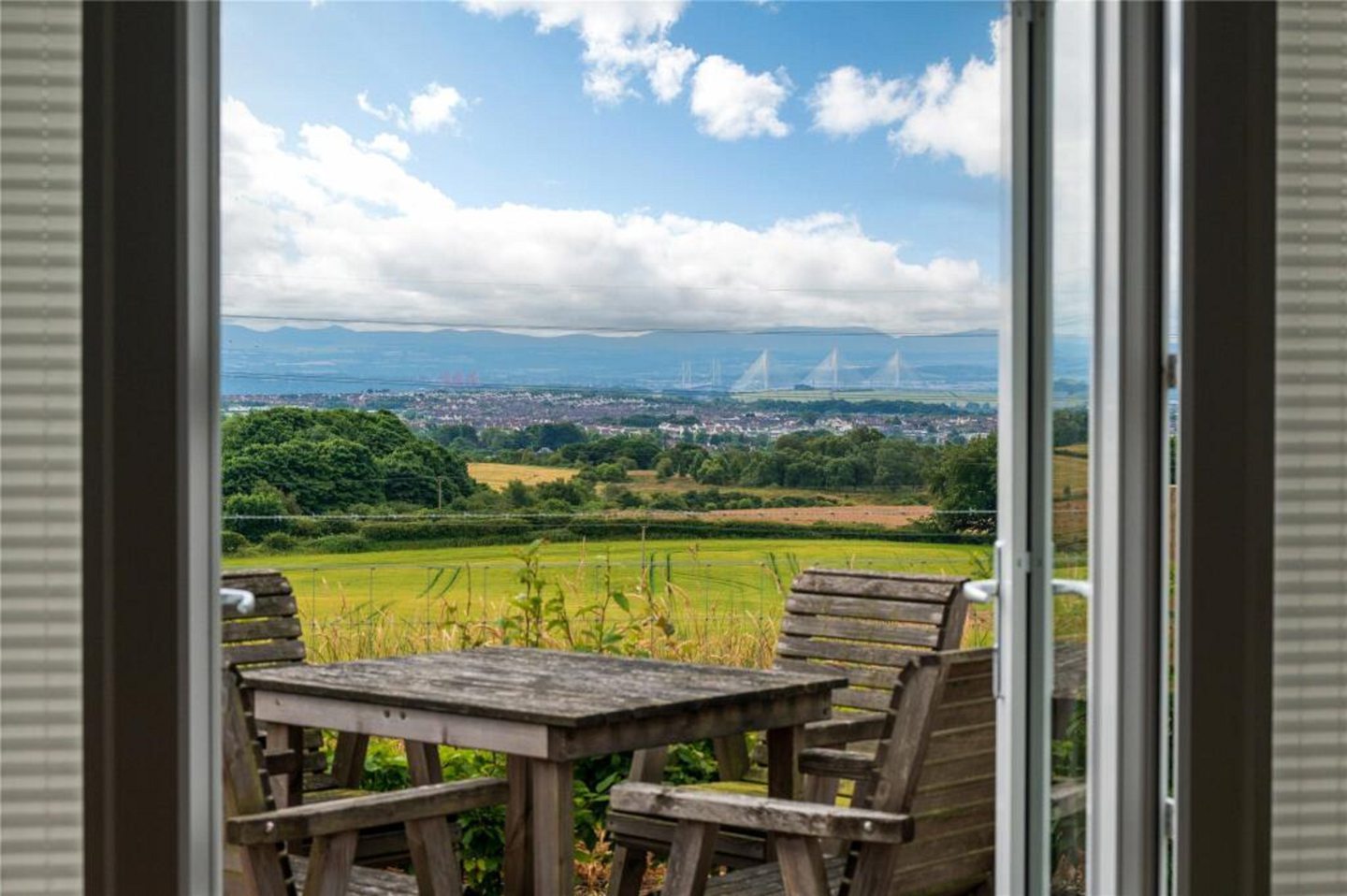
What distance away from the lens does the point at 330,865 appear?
2.72 meters

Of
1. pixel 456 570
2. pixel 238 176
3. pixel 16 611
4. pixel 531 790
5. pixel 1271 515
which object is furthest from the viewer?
pixel 456 570

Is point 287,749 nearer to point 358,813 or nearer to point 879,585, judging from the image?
point 358,813

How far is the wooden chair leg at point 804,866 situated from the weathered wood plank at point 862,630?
158 centimetres

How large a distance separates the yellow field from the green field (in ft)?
0.88

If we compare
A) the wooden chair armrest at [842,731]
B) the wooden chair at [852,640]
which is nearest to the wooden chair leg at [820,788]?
the wooden chair at [852,640]

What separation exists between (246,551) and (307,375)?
0.71 meters

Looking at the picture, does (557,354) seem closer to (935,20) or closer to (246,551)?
(246,551)

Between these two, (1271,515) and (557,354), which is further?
(557,354)

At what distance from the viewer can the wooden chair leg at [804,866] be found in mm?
2740

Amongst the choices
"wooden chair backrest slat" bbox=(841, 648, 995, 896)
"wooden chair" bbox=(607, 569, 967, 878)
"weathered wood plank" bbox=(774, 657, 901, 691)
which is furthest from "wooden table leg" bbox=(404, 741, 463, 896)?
"weathered wood plank" bbox=(774, 657, 901, 691)

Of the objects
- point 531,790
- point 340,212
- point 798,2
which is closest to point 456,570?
point 340,212

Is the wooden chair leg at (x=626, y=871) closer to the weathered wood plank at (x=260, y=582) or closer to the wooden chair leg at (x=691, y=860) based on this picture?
the wooden chair leg at (x=691, y=860)

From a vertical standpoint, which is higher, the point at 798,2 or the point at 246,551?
the point at 798,2

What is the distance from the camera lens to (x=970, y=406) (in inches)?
224
